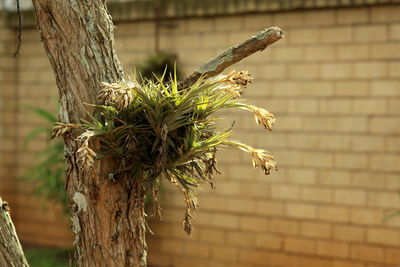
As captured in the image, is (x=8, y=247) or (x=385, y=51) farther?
(x=385, y=51)

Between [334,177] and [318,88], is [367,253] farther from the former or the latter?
[318,88]

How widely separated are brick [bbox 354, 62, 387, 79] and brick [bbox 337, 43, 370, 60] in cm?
6

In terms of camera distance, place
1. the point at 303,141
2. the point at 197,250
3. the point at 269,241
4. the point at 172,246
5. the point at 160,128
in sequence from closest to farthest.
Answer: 1. the point at 160,128
2. the point at 303,141
3. the point at 269,241
4. the point at 197,250
5. the point at 172,246

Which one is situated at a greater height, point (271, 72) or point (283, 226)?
point (271, 72)

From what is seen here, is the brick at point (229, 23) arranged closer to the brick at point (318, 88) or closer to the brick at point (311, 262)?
the brick at point (318, 88)

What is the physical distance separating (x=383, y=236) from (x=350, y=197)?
40 cm

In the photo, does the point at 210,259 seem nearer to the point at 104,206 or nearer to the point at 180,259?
the point at 180,259

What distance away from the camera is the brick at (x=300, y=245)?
6.12 meters

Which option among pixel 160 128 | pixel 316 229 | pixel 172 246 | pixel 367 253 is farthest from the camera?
pixel 172 246

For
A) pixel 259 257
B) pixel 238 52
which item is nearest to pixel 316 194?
pixel 259 257

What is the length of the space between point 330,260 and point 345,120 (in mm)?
1131

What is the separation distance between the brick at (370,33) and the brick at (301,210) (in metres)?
1.41

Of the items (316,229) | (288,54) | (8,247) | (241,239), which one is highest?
(288,54)

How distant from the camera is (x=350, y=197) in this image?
19.5ft
